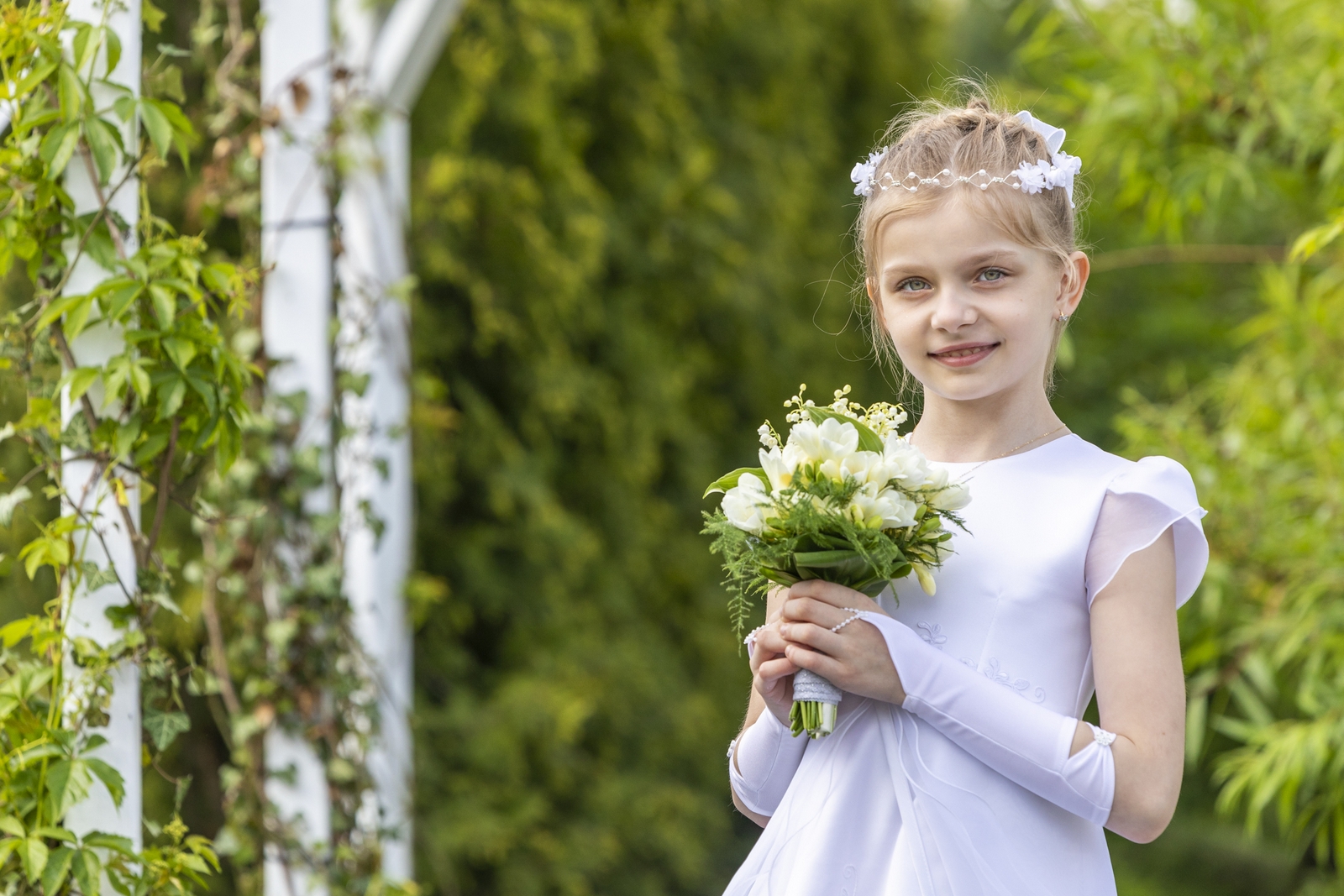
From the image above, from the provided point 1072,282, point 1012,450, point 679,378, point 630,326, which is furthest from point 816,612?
point 679,378

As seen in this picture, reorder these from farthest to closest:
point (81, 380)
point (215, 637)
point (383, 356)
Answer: point (383, 356)
point (215, 637)
point (81, 380)

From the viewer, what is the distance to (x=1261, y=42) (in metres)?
3.05

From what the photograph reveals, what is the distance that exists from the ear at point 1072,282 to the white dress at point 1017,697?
0.53 ft

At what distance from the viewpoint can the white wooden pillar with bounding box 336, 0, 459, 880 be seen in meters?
2.70

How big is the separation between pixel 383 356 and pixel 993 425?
1817mm

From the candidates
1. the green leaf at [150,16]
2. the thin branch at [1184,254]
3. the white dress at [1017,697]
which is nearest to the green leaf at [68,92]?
the green leaf at [150,16]

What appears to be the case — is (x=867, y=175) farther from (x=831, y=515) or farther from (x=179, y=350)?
(x=179, y=350)

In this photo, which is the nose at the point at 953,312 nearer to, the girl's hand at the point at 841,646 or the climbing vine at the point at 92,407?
the girl's hand at the point at 841,646

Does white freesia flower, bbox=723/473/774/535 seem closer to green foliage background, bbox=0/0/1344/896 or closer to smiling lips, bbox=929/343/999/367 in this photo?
smiling lips, bbox=929/343/999/367

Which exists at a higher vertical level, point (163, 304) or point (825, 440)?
point (163, 304)

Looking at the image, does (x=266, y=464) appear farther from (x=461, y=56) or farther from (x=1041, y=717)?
(x=461, y=56)

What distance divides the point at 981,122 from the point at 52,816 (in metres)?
1.31

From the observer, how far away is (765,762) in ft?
4.43

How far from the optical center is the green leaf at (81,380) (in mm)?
1488
